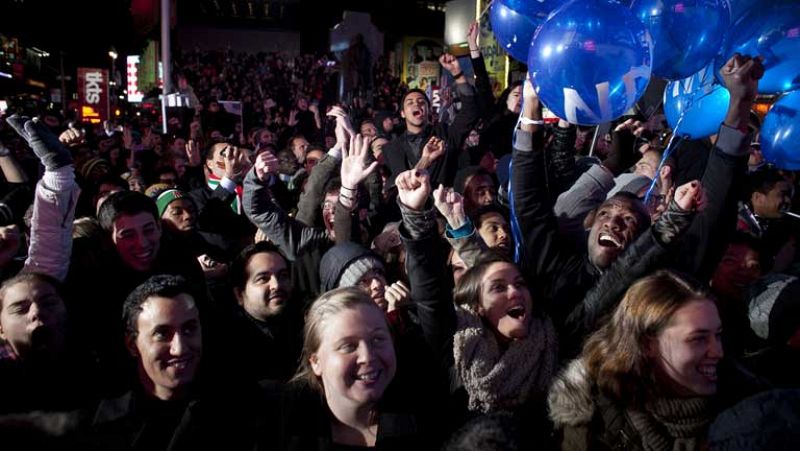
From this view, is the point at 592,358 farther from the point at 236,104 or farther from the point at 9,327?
the point at 236,104

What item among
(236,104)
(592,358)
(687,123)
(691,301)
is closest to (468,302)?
(592,358)

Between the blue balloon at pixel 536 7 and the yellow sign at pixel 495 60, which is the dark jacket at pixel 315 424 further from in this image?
the yellow sign at pixel 495 60

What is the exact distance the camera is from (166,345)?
2.12 metres

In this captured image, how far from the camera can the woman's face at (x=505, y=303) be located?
239cm

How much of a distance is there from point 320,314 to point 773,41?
8.39ft

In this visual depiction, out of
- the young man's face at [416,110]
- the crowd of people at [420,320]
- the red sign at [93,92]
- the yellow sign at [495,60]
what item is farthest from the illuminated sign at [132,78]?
the crowd of people at [420,320]

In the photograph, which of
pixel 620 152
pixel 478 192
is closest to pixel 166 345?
pixel 478 192

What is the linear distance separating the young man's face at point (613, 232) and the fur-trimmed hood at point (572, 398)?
858 millimetres

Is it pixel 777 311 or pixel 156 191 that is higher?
pixel 156 191

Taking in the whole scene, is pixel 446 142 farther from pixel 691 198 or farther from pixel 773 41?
pixel 691 198

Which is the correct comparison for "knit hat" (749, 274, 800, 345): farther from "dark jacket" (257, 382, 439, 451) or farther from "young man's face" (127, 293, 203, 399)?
"young man's face" (127, 293, 203, 399)

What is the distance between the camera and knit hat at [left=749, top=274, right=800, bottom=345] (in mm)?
2471

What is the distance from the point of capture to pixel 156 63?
19234 mm

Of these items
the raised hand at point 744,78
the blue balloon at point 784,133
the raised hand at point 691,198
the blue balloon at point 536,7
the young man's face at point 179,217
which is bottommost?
the young man's face at point 179,217
